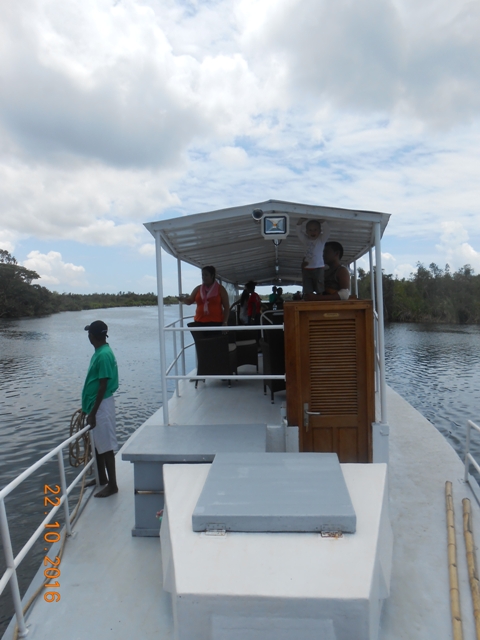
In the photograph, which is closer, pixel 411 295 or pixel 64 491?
pixel 64 491

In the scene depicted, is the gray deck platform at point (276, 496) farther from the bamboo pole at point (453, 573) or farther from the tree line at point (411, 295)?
the tree line at point (411, 295)

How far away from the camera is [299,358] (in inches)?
175

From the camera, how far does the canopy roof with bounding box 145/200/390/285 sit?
14.7 ft

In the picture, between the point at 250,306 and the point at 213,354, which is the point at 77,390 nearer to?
the point at 250,306

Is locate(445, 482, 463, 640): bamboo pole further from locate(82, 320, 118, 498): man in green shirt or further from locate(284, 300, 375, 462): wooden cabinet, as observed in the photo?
locate(82, 320, 118, 498): man in green shirt

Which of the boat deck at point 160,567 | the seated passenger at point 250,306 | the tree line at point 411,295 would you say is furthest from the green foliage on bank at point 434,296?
the boat deck at point 160,567

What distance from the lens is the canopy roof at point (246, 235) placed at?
14.7 ft

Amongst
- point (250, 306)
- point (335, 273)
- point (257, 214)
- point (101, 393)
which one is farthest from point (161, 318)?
point (250, 306)

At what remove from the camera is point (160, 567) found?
11.7 ft

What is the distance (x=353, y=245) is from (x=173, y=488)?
189 inches

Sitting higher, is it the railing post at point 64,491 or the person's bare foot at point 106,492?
the railing post at point 64,491

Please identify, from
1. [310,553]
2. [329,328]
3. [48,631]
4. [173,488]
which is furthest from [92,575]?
[329,328]

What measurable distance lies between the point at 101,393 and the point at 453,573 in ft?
10.5

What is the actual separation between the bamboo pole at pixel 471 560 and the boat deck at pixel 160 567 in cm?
5
